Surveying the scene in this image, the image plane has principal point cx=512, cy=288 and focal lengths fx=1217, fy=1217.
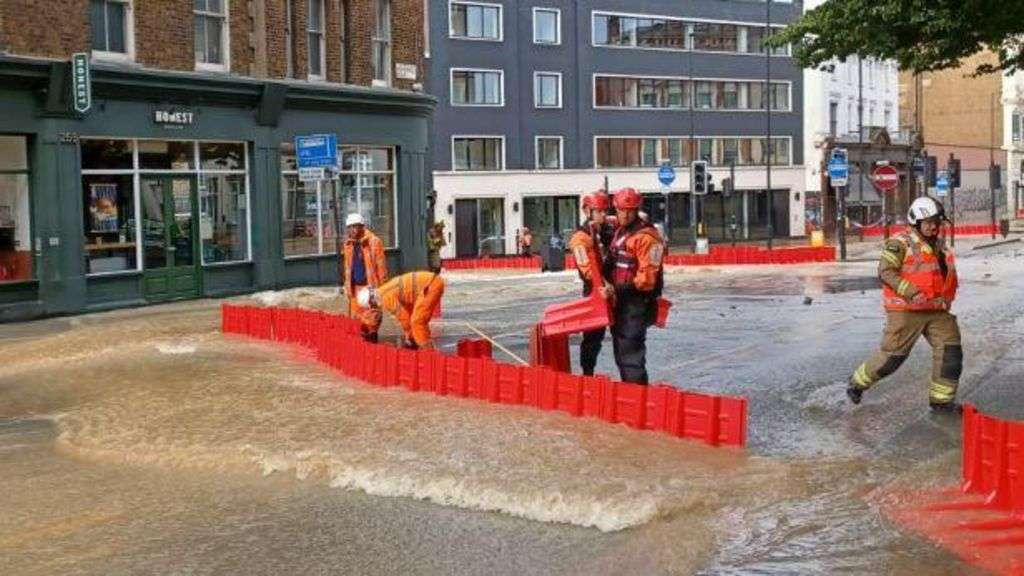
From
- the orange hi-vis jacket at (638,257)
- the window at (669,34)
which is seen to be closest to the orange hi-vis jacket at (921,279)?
the orange hi-vis jacket at (638,257)

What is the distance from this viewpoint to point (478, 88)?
184 feet

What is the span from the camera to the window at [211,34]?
2361cm

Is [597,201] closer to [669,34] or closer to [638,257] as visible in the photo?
[638,257]

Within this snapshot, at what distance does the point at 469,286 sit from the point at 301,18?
7004 millimetres

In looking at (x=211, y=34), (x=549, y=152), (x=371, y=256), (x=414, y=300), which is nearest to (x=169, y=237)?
(x=211, y=34)

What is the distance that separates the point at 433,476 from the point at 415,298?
4319 millimetres

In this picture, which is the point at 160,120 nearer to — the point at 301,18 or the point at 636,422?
the point at 301,18

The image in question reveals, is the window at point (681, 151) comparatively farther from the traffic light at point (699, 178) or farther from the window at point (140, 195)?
the window at point (140, 195)

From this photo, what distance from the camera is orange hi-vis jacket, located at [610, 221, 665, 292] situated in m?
9.43

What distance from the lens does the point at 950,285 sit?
9.32 meters

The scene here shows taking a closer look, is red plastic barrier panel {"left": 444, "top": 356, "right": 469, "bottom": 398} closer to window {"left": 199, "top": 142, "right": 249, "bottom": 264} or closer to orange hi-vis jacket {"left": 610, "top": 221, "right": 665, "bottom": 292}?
orange hi-vis jacket {"left": 610, "top": 221, "right": 665, "bottom": 292}

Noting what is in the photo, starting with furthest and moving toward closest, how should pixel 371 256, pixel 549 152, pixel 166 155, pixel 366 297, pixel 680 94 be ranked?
pixel 680 94
pixel 549 152
pixel 166 155
pixel 371 256
pixel 366 297

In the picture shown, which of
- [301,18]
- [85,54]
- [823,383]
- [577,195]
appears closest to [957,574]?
[823,383]

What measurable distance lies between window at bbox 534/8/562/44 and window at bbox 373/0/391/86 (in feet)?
99.4
